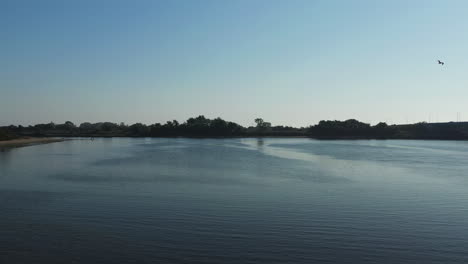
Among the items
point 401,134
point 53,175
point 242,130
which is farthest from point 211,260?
point 242,130

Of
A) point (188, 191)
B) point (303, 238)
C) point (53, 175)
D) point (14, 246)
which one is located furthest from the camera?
point (53, 175)

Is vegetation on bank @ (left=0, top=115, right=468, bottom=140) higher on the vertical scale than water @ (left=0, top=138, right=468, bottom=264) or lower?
higher

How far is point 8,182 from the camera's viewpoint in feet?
70.7

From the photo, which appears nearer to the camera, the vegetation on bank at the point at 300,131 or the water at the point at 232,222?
the water at the point at 232,222

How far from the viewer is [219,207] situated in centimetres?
1431

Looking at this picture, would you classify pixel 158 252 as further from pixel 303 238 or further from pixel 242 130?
pixel 242 130

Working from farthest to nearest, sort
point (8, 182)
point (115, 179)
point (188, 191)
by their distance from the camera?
1. point (115, 179)
2. point (8, 182)
3. point (188, 191)

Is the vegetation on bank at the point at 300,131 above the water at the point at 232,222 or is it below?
above

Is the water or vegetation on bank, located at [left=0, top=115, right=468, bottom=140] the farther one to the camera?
vegetation on bank, located at [left=0, top=115, right=468, bottom=140]

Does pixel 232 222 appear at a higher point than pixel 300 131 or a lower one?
lower

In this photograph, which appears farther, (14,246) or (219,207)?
(219,207)

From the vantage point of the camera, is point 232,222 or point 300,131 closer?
point 232,222

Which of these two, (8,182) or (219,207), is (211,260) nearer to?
(219,207)

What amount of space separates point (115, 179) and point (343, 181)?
13411 mm
